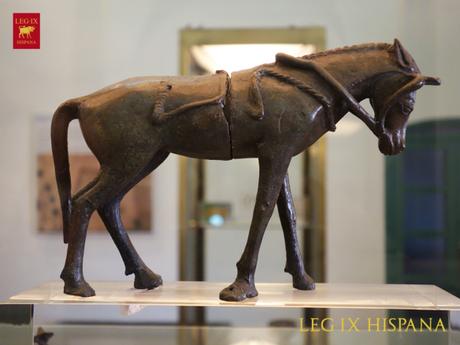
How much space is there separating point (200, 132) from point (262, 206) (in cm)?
28

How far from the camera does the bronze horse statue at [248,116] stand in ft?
5.38

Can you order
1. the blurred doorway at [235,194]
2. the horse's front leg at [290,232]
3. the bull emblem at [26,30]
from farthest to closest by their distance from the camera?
the blurred doorway at [235,194] < the bull emblem at [26,30] < the horse's front leg at [290,232]

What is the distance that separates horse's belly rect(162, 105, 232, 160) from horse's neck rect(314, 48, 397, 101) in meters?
0.35

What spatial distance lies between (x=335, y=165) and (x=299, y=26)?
0.60 m

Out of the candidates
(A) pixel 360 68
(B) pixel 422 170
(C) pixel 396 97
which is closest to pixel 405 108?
(C) pixel 396 97

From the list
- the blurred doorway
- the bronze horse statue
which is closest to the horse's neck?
the bronze horse statue

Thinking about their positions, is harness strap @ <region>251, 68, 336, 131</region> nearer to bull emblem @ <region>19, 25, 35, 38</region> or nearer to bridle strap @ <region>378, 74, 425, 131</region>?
bridle strap @ <region>378, 74, 425, 131</region>

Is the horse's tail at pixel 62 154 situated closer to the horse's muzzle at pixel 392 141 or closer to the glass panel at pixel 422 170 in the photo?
the horse's muzzle at pixel 392 141

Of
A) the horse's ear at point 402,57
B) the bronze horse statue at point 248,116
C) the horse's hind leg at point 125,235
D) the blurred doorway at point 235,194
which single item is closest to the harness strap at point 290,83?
the bronze horse statue at point 248,116

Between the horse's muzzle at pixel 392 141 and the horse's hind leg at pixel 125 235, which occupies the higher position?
the horse's muzzle at pixel 392 141

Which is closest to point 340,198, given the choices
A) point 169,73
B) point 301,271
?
point 301,271

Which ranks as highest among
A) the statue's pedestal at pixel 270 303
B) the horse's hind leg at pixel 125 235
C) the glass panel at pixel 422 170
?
the glass panel at pixel 422 170

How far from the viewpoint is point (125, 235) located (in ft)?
6.04

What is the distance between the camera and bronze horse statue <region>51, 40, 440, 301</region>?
1.64 m
